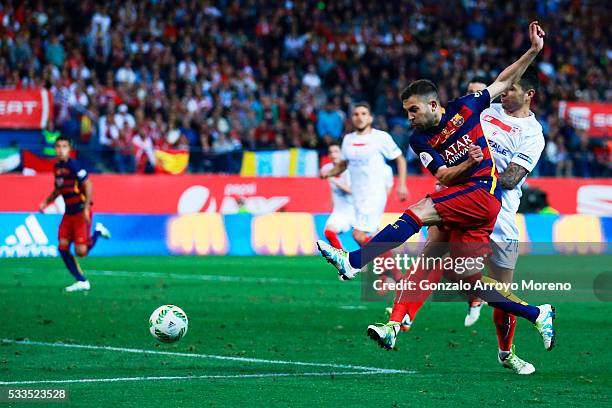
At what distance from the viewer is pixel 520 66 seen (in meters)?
9.14

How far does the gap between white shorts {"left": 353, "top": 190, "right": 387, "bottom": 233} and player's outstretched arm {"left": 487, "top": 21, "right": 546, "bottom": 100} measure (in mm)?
7752

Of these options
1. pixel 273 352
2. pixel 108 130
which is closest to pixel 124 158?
pixel 108 130

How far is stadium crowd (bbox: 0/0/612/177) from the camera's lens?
26.0 meters

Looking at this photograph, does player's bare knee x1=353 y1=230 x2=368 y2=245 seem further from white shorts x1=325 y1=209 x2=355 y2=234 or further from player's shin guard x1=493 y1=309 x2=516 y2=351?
player's shin guard x1=493 y1=309 x2=516 y2=351

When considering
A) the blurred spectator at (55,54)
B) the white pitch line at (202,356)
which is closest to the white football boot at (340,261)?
the white pitch line at (202,356)

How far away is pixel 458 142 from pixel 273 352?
271 centimetres

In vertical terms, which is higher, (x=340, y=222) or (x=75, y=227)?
(x=75, y=227)

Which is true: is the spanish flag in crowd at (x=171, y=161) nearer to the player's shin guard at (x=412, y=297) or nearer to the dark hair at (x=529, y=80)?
the dark hair at (x=529, y=80)

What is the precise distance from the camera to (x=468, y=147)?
8836 millimetres

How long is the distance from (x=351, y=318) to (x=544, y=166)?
55.1 ft

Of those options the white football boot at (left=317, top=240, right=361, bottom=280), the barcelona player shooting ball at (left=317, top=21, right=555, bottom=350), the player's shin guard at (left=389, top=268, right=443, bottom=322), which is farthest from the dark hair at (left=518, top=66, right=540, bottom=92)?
the white football boot at (left=317, top=240, right=361, bottom=280)

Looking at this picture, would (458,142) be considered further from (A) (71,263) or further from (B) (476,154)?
(A) (71,263)

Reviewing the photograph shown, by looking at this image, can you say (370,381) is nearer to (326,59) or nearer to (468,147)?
(468,147)

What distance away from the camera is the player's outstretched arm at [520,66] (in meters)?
9.05
